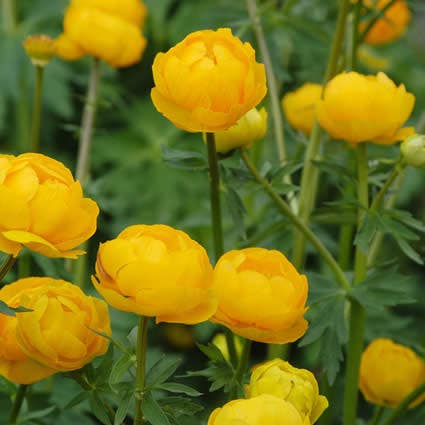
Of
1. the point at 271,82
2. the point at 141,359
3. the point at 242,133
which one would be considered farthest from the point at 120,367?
the point at 271,82

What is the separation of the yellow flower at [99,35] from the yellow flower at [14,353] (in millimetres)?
459

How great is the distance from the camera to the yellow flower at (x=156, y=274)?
693 mm

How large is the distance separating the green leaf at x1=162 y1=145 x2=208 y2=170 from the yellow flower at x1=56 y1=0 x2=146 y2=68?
287 millimetres

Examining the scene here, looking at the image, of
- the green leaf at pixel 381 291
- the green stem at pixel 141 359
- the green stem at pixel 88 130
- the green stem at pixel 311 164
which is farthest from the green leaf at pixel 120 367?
the green stem at pixel 88 130

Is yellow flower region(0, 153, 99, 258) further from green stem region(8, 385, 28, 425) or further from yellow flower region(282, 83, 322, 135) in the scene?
yellow flower region(282, 83, 322, 135)

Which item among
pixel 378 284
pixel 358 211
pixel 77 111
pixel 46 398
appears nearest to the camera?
pixel 378 284

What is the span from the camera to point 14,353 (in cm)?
79

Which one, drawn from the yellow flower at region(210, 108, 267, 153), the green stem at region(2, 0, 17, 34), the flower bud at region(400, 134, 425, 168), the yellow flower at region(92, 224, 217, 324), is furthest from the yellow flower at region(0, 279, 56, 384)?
the green stem at region(2, 0, 17, 34)

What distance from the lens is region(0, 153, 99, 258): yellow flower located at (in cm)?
72

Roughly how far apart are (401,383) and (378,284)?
0.38 feet

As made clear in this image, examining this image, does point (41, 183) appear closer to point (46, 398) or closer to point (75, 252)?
point (75, 252)

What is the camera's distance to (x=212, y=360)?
83cm

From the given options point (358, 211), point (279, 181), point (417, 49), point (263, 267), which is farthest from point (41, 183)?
point (417, 49)

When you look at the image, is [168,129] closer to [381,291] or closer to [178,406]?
[381,291]
